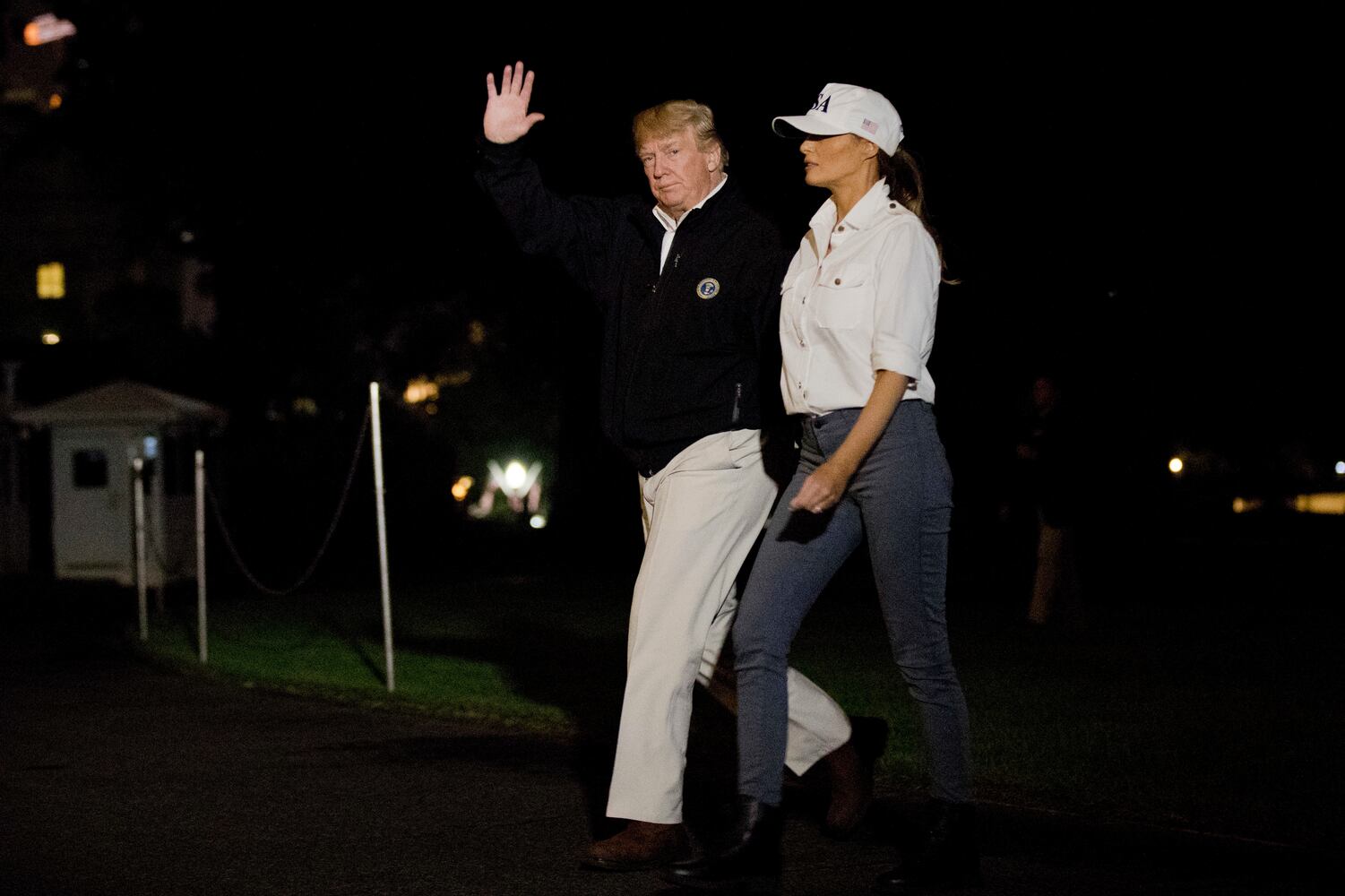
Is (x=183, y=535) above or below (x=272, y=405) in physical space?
below

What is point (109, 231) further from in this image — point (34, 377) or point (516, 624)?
point (516, 624)

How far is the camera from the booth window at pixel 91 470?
24.2 meters

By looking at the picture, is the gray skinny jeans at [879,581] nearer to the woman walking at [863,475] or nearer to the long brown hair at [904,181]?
the woman walking at [863,475]

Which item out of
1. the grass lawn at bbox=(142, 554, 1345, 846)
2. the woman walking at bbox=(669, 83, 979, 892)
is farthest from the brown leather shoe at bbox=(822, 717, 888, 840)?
the grass lawn at bbox=(142, 554, 1345, 846)

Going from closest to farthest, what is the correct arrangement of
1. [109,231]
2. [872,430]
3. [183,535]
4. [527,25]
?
[872,430] < [527,25] < [183,535] < [109,231]

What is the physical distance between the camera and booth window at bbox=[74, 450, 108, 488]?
2425 centimetres

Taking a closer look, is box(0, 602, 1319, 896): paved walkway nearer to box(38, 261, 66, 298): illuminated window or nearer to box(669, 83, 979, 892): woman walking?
box(669, 83, 979, 892): woman walking

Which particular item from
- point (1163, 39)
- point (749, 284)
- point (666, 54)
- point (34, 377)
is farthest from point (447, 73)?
point (749, 284)

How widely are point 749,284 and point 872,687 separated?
5.02 metres

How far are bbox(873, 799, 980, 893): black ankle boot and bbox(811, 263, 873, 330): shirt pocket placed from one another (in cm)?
130

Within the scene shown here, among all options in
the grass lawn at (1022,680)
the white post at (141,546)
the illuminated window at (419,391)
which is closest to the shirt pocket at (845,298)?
the grass lawn at (1022,680)

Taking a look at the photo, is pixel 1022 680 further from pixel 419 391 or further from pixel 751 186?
pixel 419 391

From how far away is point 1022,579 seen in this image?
19062 mm

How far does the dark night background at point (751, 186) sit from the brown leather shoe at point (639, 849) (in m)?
8.23
